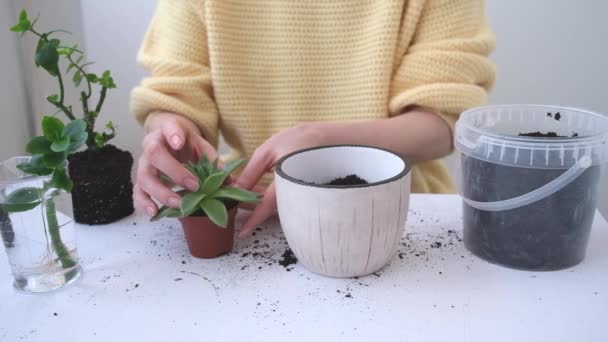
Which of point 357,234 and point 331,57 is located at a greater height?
point 331,57

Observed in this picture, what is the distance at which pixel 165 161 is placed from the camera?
534mm

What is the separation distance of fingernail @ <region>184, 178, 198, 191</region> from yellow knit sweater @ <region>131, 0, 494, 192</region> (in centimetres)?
26

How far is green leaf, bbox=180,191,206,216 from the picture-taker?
18.1 inches

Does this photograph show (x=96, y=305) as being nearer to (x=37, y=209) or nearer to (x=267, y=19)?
(x=37, y=209)

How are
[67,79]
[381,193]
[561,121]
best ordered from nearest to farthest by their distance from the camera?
1. [381,193]
2. [561,121]
3. [67,79]

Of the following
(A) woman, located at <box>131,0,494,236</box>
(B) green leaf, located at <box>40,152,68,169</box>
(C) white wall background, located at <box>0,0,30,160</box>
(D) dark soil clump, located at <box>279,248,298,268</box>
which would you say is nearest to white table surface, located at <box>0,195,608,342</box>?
(D) dark soil clump, located at <box>279,248,298,268</box>

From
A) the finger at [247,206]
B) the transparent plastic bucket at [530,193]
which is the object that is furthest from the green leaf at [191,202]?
the transparent plastic bucket at [530,193]

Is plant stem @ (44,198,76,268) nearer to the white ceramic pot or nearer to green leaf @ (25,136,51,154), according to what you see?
green leaf @ (25,136,51,154)

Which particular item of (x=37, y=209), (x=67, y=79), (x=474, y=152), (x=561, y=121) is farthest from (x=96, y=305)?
(x=67, y=79)

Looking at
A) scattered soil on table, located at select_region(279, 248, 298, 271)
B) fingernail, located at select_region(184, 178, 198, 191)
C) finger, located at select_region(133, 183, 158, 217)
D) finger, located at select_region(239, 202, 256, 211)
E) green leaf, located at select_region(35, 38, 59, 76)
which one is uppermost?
green leaf, located at select_region(35, 38, 59, 76)

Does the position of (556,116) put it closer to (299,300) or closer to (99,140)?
(299,300)

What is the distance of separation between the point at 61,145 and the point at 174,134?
185 mm

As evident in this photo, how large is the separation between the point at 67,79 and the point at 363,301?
0.88 metres

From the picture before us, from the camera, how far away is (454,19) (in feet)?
2.34
